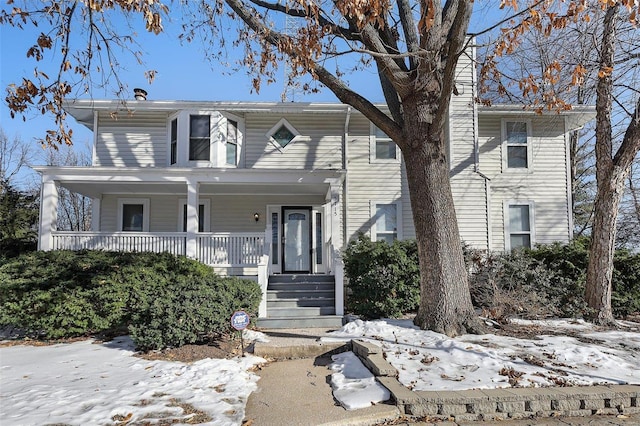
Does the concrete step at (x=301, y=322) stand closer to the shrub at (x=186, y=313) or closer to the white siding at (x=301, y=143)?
the shrub at (x=186, y=313)

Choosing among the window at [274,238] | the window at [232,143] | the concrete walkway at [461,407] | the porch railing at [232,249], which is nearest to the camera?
the concrete walkway at [461,407]

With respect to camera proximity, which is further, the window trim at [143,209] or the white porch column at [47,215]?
the window trim at [143,209]

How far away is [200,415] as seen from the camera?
4074mm

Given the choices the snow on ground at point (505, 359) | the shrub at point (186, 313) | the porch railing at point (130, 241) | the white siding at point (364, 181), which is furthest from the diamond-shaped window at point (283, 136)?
the snow on ground at point (505, 359)

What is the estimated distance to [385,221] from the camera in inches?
492

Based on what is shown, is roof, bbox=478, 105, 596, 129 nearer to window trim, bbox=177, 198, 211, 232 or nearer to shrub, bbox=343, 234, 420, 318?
shrub, bbox=343, 234, 420, 318

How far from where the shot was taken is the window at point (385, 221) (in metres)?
12.4

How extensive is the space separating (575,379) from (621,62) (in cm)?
606

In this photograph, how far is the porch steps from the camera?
28.5 feet

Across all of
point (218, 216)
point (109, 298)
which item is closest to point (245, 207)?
point (218, 216)

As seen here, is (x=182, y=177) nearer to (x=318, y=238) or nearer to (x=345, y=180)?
(x=318, y=238)

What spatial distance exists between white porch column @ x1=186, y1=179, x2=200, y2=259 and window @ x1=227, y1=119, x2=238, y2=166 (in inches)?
74.0

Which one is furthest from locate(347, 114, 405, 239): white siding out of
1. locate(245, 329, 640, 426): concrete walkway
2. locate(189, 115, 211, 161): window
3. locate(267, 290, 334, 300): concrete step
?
locate(245, 329, 640, 426): concrete walkway

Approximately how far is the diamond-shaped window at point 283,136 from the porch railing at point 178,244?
3478mm
